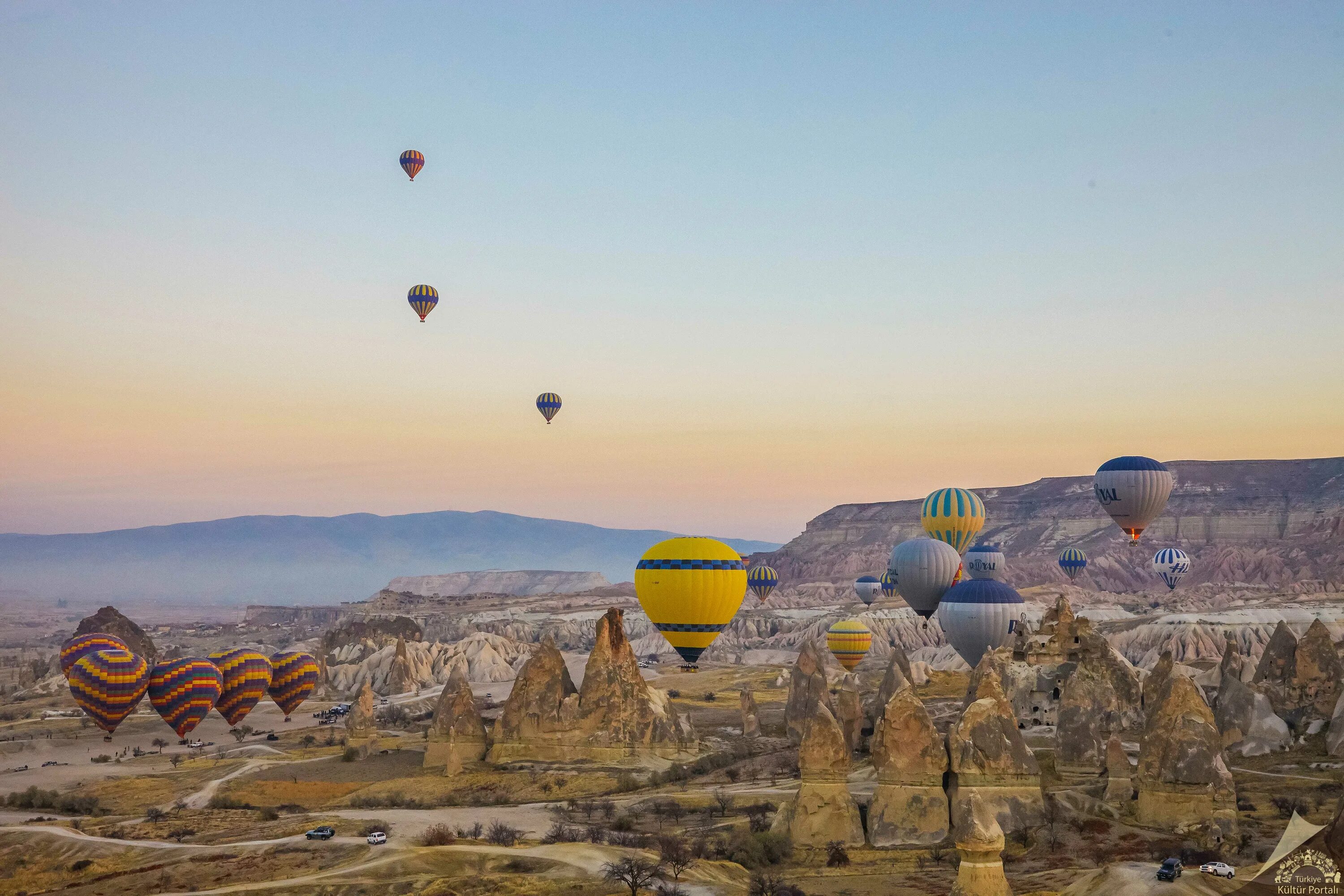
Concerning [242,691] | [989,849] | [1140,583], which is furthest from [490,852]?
[1140,583]

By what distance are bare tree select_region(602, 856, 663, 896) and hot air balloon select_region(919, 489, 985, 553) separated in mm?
49383

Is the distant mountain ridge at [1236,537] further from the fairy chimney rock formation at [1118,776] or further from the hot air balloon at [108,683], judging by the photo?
the fairy chimney rock formation at [1118,776]

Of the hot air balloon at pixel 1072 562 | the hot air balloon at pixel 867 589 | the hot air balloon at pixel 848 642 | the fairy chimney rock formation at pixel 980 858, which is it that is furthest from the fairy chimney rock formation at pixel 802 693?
the hot air balloon at pixel 1072 562

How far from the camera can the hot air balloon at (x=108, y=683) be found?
228ft

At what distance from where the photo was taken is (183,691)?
7144 centimetres

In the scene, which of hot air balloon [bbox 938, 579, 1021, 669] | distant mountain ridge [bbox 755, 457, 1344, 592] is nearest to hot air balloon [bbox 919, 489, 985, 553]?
hot air balloon [bbox 938, 579, 1021, 669]

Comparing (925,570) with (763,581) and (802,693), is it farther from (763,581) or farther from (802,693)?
(763,581)

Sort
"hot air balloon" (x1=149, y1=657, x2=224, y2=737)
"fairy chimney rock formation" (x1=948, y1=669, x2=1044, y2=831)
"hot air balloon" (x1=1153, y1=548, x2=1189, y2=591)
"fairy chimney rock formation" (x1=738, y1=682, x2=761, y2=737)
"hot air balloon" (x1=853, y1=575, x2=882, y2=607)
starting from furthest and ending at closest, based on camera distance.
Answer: "hot air balloon" (x1=853, y1=575, x2=882, y2=607) < "hot air balloon" (x1=1153, y1=548, x2=1189, y2=591) < "hot air balloon" (x1=149, y1=657, x2=224, y2=737) < "fairy chimney rock formation" (x1=738, y1=682, x2=761, y2=737) < "fairy chimney rock formation" (x1=948, y1=669, x2=1044, y2=831)

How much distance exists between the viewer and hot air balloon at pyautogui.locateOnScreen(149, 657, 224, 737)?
71375 mm

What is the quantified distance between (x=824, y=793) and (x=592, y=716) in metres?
21.3

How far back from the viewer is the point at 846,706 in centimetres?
4922

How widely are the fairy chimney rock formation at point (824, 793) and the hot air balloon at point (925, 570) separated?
3723 cm

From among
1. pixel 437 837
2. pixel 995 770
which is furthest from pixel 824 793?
pixel 437 837

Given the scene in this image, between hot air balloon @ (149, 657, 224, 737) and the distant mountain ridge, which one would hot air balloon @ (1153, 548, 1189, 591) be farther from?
hot air balloon @ (149, 657, 224, 737)
